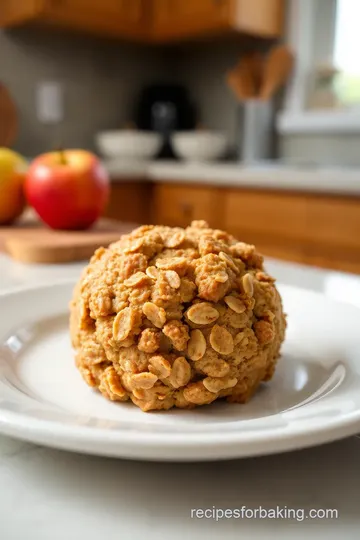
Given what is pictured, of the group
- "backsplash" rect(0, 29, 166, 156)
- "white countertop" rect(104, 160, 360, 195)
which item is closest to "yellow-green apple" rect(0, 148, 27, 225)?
"white countertop" rect(104, 160, 360, 195)

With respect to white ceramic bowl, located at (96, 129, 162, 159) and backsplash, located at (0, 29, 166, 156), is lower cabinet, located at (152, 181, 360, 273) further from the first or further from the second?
backsplash, located at (0, 29, 166, 156)

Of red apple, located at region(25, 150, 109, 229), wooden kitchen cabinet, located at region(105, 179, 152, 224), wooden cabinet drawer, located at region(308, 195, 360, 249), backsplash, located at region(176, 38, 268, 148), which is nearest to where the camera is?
red apple, located at region(25, 150, 109, 229)

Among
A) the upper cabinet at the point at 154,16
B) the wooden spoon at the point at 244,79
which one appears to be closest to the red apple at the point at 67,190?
the upper cabinet at the point at 154,16

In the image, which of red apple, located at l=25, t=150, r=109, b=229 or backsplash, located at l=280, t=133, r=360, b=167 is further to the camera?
backsplash, located at l=280, t=133, r=360, b=167

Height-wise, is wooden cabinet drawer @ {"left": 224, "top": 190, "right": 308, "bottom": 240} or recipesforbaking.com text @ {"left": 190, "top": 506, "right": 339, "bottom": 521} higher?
recipesforbaking.com text @ {"left": 190, "top": 506, "right": 339, "bottom": 521}

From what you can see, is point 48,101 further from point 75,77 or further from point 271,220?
point 271,220

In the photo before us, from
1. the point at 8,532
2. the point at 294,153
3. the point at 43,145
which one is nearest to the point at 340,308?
the point at 8,532
